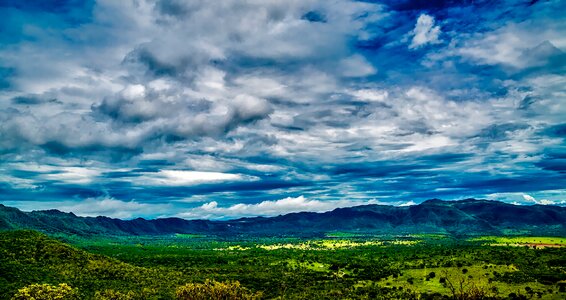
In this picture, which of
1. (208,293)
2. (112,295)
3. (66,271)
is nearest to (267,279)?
(208,293)

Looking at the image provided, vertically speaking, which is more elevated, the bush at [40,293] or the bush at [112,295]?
the bush at [40,293]

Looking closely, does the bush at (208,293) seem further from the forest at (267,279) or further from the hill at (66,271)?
the hill at (66,271)

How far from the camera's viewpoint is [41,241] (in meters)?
177

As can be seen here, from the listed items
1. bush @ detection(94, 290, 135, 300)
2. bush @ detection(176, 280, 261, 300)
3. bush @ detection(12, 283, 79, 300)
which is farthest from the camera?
bush @ detection(176, 280, 261, 300)

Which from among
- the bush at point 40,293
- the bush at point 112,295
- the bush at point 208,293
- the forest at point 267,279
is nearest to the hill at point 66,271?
the forest at point 267,279

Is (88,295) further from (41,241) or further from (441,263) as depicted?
(441,263)

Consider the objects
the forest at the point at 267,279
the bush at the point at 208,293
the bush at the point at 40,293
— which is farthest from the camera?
the forest at the point at 267,279

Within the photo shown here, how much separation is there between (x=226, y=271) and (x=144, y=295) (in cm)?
6632

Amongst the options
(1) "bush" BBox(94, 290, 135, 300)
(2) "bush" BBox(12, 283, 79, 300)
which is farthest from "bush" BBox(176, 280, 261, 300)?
(2) "bush" BBox(12, 283, 79, 300)

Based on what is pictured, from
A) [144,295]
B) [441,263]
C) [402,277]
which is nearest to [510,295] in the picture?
[402,277]

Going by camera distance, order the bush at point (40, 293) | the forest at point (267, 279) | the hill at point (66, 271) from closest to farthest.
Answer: the bush at point (40, 293) < the forest at point (267, 279) < the hill at point (66, 271)

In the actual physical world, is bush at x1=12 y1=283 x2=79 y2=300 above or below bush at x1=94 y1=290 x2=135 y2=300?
above

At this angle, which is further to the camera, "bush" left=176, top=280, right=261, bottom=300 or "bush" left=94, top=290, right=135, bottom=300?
"bush" left=176, top=280, right=261, bottom=300

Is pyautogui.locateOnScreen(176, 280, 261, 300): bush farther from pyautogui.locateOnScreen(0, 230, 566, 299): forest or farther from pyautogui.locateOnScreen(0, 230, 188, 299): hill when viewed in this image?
pyautogui.locateOnScreen(0, 230, 188, 299): hill
